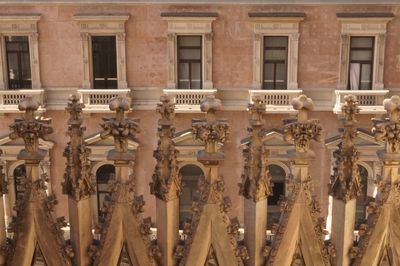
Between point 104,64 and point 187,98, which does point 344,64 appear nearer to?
point 187,98

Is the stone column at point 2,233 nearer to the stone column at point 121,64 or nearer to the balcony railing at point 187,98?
the balcony railing at point 187,98

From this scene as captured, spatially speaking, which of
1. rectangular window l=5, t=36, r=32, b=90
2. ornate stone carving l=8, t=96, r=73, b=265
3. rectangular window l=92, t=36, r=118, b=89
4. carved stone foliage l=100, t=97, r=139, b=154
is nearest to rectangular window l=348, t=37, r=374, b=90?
rectangular window l=92, t=36, r=118, b=89

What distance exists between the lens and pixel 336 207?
4500 mm

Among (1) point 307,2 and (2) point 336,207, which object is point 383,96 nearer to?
(1) point 307,2

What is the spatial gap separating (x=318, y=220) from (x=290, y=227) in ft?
0.74

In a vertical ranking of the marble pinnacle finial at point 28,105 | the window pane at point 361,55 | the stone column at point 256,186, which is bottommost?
the stone column at point 256,186

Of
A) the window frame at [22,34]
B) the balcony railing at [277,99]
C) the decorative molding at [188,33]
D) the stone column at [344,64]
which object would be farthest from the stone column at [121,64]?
the stone column at [344,64]

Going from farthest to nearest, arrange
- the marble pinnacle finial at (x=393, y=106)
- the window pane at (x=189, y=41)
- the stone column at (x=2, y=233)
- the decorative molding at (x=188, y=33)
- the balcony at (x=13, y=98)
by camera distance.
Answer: the window pane at (x=189, y=41)
the balcony at (x=13, y=98)
the decorative molding at (x=188, y=33)
the stone column at (x=2, y=233)
the marble pinnacle finial at (x=393, y=106)

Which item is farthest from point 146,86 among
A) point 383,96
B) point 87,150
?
point 87,150

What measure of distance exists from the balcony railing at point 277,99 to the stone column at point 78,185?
15.1 m

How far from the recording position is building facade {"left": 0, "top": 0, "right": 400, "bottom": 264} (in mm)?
19500

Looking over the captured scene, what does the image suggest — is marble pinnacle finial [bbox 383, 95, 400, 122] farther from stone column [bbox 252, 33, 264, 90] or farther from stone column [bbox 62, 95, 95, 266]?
stone column [bbox 252, 33, 264, 90]

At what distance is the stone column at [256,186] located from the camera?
14.4ft

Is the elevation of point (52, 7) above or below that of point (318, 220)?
above
